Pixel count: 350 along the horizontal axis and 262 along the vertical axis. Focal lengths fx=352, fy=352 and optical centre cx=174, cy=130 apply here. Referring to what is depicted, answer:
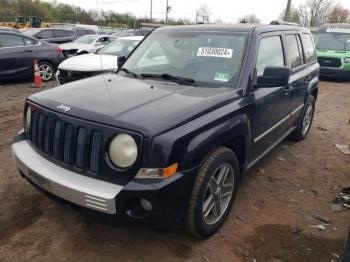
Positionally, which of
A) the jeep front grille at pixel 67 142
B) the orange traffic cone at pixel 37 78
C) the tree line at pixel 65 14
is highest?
the tree line at pixel 65 14

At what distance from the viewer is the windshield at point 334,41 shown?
13.2m

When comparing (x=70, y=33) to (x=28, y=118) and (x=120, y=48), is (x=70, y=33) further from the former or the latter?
(x=28, y=118)

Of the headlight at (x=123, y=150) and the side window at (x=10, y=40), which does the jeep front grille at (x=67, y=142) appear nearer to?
the headlight at (x=123, y=150)

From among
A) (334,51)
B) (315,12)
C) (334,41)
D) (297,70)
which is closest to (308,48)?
(297,70)

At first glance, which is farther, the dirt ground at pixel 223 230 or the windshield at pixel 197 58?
the windshield at pixel 197 58

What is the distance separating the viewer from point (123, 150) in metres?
2.53

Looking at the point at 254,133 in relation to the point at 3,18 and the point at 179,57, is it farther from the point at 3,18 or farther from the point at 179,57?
the point at 3,18

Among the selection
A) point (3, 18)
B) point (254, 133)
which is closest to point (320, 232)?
point (254, 133)

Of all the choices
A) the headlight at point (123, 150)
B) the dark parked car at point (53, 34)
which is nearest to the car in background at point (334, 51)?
the dark parked car at point (53, 34)

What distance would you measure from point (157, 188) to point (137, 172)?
19 centimetres

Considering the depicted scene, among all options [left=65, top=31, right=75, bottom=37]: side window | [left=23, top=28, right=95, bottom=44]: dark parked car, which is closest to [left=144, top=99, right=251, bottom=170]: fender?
[left=23, top=28, right=95, bottom=44]: dark parked car

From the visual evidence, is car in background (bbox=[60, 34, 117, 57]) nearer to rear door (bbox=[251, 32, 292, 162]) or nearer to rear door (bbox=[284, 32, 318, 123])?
rear door (bbox=[284, 32, 318, 123])

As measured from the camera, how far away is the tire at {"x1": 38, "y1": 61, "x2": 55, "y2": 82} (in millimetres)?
10566

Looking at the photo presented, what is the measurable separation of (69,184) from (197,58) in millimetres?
1882
